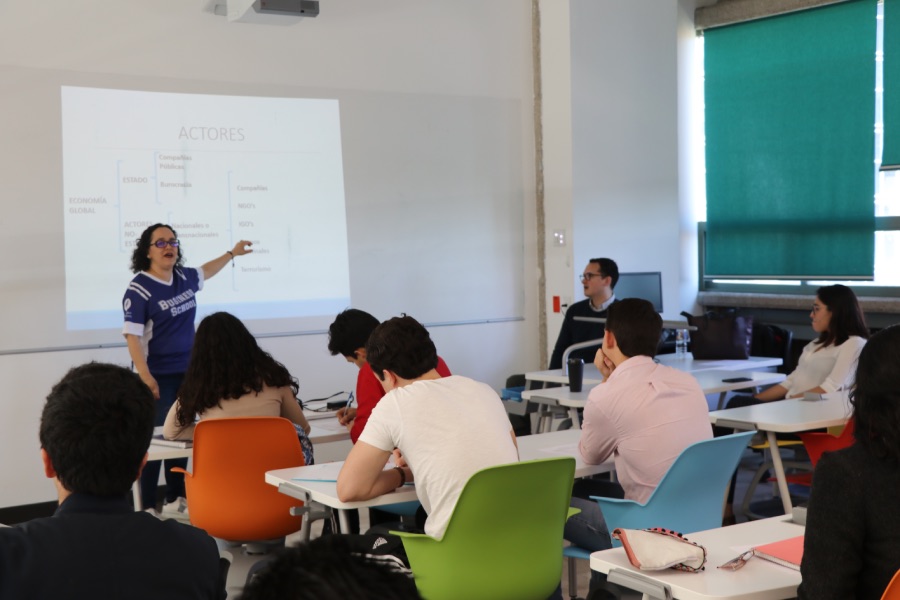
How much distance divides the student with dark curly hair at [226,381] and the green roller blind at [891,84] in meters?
4.77

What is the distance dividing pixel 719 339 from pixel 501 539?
385 centimetres

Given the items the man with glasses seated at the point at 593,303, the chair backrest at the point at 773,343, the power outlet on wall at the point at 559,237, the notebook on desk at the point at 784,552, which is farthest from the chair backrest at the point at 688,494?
the power outlet on wall at the point at 559,237

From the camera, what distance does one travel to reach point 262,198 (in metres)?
5.94

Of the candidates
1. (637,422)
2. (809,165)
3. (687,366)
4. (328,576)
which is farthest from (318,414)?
(809,165)

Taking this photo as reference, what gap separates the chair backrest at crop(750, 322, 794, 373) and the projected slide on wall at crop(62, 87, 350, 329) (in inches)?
115

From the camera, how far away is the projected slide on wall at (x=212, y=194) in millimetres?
5363

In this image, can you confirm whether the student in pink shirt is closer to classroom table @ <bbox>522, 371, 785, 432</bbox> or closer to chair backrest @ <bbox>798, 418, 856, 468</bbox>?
chair backrest @ <bbox>798, 418, 856, 468</bbox>

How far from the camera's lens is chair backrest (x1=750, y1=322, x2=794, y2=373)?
6613 millimetres

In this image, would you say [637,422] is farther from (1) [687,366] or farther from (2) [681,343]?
(2) [681,343]

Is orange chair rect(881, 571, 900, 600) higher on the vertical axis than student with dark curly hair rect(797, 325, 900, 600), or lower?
lower

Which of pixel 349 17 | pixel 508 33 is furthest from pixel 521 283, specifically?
pixel 349 17

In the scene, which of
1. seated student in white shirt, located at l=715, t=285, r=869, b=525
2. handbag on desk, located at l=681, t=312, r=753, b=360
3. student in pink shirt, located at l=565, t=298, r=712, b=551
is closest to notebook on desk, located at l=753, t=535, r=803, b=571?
student in pink shirt, located at l=565, t=298, r=712, b=551

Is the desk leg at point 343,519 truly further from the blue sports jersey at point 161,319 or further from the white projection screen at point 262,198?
the white projection screen at point 262,198

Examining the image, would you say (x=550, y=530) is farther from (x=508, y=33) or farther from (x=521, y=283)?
(x=508, y=33)
